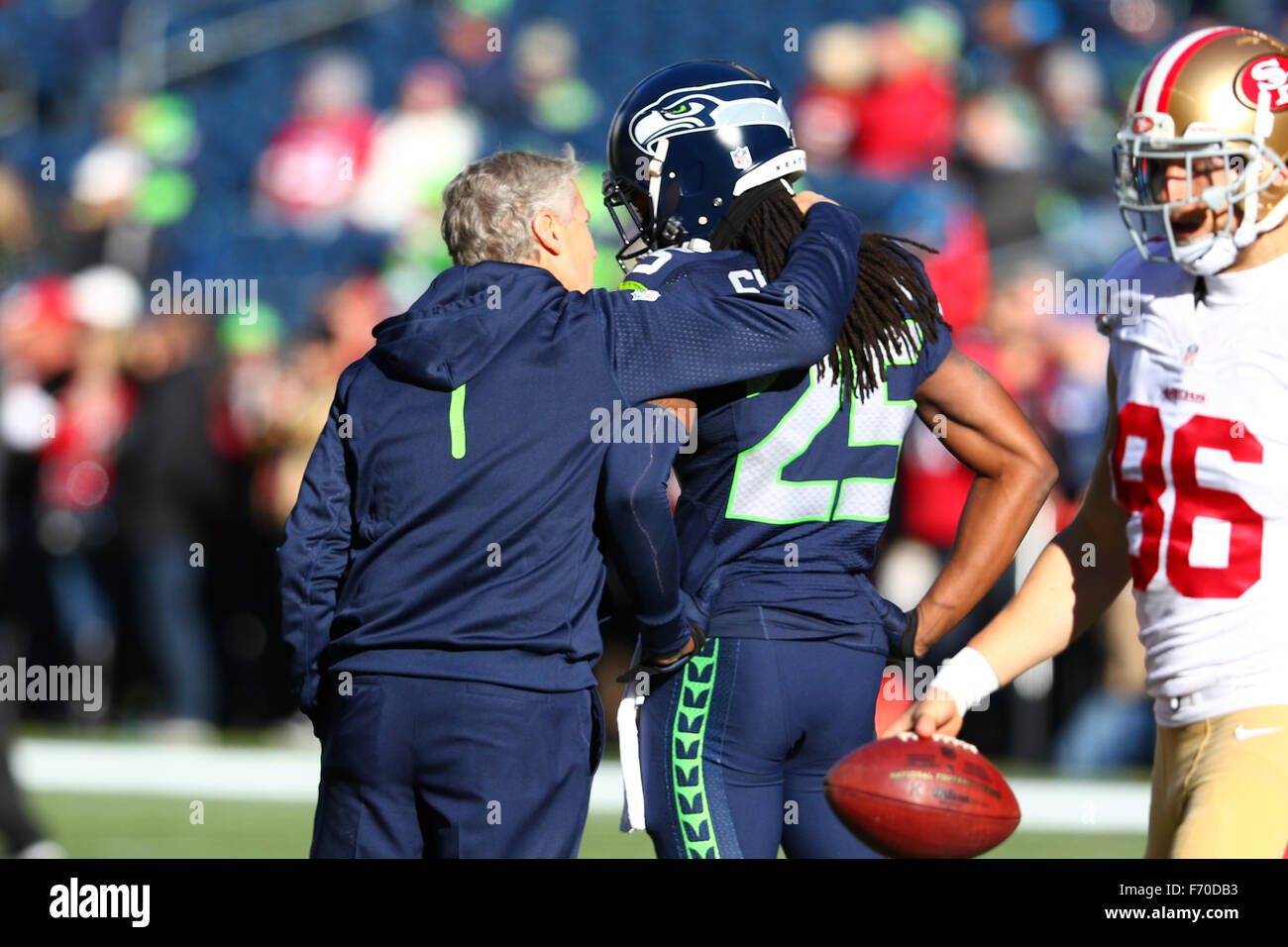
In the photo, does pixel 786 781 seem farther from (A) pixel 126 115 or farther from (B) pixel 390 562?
(A) pixel 126 115

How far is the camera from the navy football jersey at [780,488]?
3545mm

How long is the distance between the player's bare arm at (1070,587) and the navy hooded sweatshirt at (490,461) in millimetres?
671

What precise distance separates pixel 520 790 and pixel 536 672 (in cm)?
22

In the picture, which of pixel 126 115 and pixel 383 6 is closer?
pixel 126 115

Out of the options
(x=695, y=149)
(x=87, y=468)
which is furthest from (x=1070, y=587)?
(x=87, y=468)

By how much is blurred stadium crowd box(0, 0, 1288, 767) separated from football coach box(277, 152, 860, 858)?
395 centimetres

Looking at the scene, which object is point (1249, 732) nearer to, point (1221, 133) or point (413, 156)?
point (1221, 133)

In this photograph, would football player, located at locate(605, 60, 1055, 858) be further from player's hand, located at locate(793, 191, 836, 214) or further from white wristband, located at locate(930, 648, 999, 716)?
white wristband, located at locate(930, 648, 999, 716)

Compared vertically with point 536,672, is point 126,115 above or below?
above

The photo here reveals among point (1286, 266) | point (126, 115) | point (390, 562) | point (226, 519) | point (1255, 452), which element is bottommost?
point (226, 519)

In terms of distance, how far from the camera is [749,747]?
11.5 ft
